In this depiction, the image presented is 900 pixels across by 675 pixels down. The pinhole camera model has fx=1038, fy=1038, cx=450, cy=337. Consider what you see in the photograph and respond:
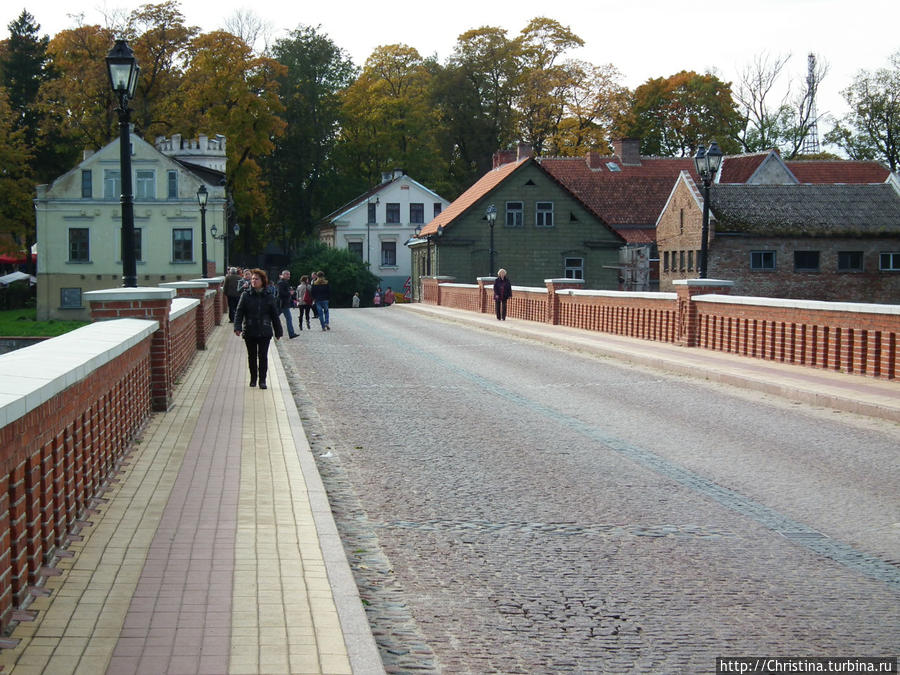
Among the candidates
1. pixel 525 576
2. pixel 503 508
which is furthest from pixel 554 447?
pixel 525 576

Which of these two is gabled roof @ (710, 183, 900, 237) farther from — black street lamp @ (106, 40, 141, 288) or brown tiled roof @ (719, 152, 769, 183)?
black street lamp @ (106, 40, 141, 288)

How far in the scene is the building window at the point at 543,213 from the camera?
5984 cm

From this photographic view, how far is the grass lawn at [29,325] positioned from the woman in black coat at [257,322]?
3803 centimetres

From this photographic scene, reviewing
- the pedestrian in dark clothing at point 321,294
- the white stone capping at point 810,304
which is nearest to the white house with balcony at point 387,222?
the pedestrian in dark clothing at point 321,294

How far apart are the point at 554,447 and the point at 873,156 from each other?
74.7m

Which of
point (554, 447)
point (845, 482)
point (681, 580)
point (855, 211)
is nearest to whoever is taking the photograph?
point (681, 580)

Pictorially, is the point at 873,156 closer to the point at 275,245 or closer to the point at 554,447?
the point at 275,245

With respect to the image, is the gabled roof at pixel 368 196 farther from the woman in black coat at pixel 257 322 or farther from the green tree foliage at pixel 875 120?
the woman in black coat at pixel 257 322

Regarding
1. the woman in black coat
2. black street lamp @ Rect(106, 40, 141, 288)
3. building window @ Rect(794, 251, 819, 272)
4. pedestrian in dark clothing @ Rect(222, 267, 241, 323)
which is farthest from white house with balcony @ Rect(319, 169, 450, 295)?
black street lamp @ Rect(106, 40, 141, 288)

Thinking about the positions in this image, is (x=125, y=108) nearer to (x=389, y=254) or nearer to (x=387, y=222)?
(x=387, y=222)

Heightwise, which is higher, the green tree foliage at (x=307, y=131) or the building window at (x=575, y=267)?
the green tree foliage at (x=307, y=131)

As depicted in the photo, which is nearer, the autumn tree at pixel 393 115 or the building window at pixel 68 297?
the building window at pixel 68 297

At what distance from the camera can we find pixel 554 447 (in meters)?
10.4

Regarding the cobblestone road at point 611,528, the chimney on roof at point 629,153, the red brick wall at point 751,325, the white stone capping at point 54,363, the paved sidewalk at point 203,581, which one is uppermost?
the chimney on roof at point 629,153
